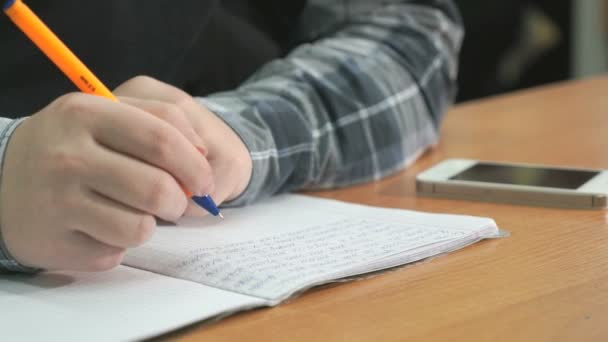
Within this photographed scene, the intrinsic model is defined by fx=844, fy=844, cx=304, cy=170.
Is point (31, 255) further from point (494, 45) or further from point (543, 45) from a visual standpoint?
point (543, 45)

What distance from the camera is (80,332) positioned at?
16.4 inches

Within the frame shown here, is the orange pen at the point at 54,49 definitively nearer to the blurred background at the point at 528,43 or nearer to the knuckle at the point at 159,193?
the knuckle at the point at 159,193

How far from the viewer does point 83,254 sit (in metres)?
0.48

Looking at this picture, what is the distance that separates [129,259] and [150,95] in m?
0.11

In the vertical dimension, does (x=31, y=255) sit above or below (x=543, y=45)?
above

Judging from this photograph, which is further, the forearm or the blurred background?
the blurred background

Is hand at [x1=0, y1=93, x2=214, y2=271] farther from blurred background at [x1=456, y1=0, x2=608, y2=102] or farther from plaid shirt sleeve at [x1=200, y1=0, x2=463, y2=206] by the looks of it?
blurred background at [x1=456, y1=0, x2=608, y2=102]

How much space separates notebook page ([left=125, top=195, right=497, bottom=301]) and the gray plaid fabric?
0.05 m

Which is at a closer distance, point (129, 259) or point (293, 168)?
point (129, 259)

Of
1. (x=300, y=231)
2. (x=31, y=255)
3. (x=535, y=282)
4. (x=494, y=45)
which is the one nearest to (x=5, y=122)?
(x=31, y=255)

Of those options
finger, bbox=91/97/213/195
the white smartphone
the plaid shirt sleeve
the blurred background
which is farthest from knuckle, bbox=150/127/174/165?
the blurred background

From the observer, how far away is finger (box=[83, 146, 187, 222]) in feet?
1.51

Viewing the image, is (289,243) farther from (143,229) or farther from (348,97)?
(348,97)

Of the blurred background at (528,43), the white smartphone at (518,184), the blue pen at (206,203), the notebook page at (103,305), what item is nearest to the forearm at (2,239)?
the notebook page at (103,305)
